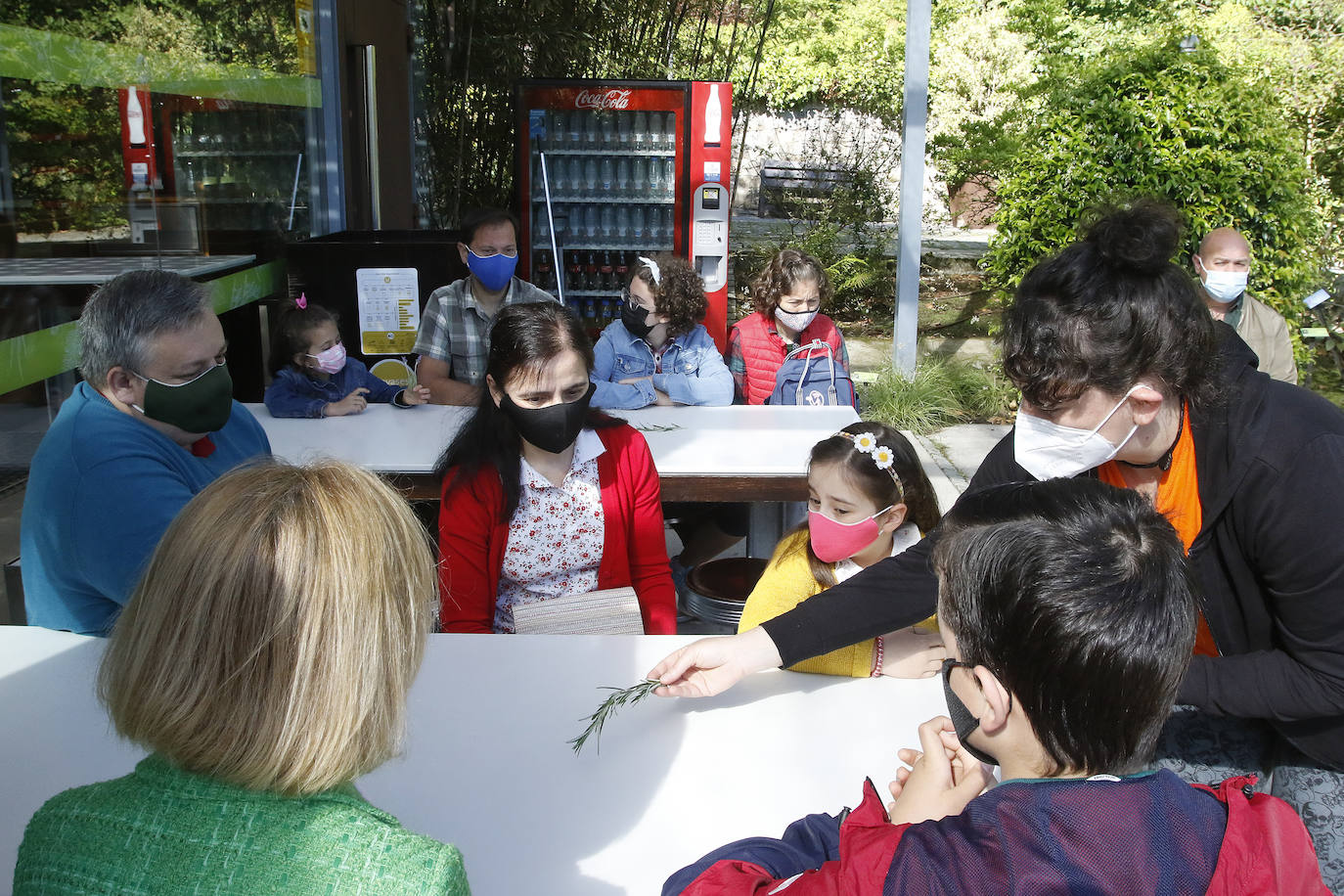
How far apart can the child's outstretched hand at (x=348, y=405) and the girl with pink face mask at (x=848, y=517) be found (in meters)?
1.97

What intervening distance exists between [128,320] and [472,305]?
2.24 metres

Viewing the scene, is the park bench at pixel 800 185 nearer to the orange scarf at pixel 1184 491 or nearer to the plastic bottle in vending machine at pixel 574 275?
the plastic bottle in vending machine at pixel 574 275

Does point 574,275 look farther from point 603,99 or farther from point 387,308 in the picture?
point 387,308

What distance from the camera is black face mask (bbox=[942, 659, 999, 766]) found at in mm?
1191

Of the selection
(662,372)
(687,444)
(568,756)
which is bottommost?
(568,756)

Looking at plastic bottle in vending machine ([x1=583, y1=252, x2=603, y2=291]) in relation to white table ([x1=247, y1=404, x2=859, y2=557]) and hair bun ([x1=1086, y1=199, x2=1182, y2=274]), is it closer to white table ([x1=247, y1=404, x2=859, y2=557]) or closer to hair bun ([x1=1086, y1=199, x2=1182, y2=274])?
white table ([x1=247, y1=404, x2=859, y2=557])

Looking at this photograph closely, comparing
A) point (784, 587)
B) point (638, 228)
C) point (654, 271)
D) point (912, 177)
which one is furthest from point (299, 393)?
point (912, 177)

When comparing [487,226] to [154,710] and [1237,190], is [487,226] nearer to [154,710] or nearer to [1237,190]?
[154,710]

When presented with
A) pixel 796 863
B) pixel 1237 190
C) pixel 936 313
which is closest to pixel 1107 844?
pixel 796 863

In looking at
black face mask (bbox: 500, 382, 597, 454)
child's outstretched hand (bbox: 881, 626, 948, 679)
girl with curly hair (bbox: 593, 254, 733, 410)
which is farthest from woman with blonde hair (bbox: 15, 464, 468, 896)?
girl with curly hair (bbox: 593, 254, 733, 410)

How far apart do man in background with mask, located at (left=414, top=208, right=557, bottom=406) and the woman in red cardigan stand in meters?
1.81

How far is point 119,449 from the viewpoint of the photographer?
2.03m

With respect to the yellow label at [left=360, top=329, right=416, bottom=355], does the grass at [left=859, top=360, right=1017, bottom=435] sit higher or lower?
lower

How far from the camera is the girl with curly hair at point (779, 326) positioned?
441 centimetres
